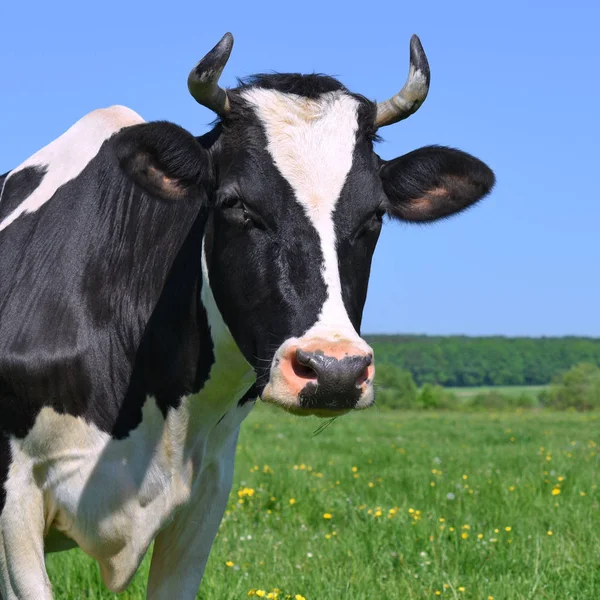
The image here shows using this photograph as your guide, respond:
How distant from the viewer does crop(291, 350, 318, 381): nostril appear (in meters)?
3.31

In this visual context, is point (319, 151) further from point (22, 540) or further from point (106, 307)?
point (22, 540)

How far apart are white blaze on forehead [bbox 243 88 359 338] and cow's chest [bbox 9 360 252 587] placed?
998mm

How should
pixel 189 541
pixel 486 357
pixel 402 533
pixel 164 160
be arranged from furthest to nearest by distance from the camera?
pixel 486 357
pixel 402 533
pixel 189 541
pixel 164 160

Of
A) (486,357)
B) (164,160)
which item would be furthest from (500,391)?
(164,160)

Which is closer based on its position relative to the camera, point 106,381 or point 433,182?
point 106,381

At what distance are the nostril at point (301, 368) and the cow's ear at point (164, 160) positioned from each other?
1.08 meters

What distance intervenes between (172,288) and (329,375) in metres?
1.38

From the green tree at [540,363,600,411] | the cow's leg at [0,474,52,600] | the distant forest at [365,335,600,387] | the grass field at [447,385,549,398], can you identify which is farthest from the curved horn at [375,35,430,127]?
the distant forest at [365,335,600,387]

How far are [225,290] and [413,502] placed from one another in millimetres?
4938

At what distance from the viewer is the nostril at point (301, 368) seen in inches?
130

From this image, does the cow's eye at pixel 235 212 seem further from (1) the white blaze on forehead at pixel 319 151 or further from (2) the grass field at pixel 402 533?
(2) the grass field at pixel 402 533

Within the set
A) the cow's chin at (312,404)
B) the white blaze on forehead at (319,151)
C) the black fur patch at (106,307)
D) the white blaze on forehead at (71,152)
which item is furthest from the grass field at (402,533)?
the white blaze on forehead at (71,152)

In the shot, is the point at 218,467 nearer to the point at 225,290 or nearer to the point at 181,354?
the point at 181,354

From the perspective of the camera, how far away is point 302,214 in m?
3.67
